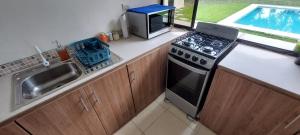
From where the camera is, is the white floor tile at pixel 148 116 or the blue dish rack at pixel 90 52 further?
the white floor tile at pixel 148 116

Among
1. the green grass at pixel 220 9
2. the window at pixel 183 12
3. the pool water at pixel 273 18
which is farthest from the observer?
the pool water at pixel 273 18

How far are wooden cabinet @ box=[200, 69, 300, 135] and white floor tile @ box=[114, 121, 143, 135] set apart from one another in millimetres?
841

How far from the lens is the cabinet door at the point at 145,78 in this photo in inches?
51.1

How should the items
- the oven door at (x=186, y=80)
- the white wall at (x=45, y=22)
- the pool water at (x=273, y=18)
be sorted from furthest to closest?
1. the pool water at (x=273, y=18)
2. the oven door at (x=186, y=80)
3. the white wall at (x=45, y=22)

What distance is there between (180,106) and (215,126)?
432 millimetres

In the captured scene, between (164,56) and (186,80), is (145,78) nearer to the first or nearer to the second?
(164,56)

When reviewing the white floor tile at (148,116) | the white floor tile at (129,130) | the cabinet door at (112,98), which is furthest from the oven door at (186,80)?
the white floor tile at (129,130)

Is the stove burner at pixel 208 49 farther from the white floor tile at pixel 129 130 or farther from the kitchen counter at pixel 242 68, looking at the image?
the white floor tile at pixel 129 130

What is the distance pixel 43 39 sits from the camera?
1.15 meters

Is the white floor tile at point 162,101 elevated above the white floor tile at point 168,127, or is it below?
above

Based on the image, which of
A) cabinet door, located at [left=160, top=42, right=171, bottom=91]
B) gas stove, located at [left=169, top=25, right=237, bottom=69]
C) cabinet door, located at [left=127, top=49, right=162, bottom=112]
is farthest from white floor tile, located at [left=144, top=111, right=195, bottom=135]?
gas stove, located at [left=169, top=25, right=237, bottom=69]

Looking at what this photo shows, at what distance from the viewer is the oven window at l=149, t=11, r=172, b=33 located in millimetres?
1465

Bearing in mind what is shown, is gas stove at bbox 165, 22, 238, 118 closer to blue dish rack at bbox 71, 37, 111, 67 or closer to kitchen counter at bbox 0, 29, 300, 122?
kitchen counter at bbox 0, 29, 300, 122

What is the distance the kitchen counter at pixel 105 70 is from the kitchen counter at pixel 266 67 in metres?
0.71
